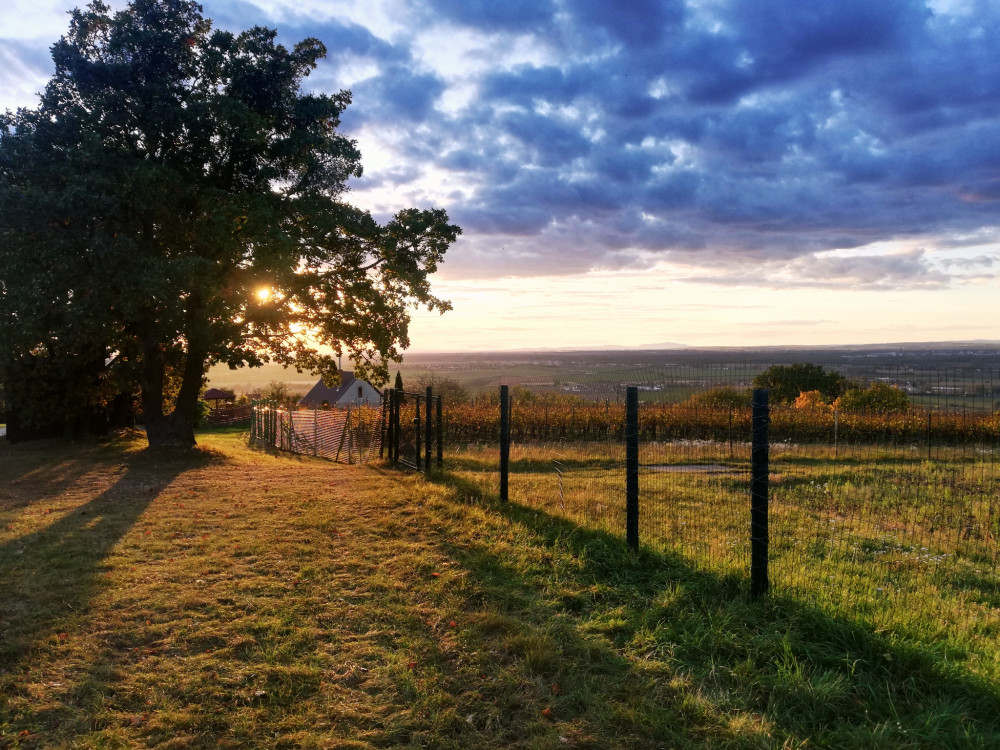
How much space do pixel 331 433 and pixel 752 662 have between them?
1641 cm

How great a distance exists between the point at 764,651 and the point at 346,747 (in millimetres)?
2643

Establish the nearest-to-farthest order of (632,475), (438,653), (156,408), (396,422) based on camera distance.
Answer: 1. (438,653)
2. (632,475)
3. (396,422)
4. (156,408)

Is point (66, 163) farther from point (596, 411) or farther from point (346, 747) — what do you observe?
point (596, 411)

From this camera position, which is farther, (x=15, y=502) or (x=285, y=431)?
(x=285, y=431)

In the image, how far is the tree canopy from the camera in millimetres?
12727

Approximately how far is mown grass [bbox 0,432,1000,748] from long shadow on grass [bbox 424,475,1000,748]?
0.01m

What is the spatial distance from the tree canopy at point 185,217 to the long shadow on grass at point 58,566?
14.7 feet

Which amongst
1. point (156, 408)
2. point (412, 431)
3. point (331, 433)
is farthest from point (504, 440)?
point (156, 408)

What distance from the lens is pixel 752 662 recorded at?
12.6 feet

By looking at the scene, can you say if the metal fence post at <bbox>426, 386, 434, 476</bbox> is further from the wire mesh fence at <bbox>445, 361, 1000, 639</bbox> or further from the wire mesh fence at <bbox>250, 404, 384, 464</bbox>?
the wire mesh fence at <bbox>250, 404, 384, 464</bbox>

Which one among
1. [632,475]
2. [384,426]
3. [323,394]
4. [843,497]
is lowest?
[323,394]

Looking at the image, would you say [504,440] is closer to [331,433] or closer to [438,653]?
[438,653]

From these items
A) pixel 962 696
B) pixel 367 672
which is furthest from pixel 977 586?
pixel 367 672

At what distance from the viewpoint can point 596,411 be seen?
2078 cm
